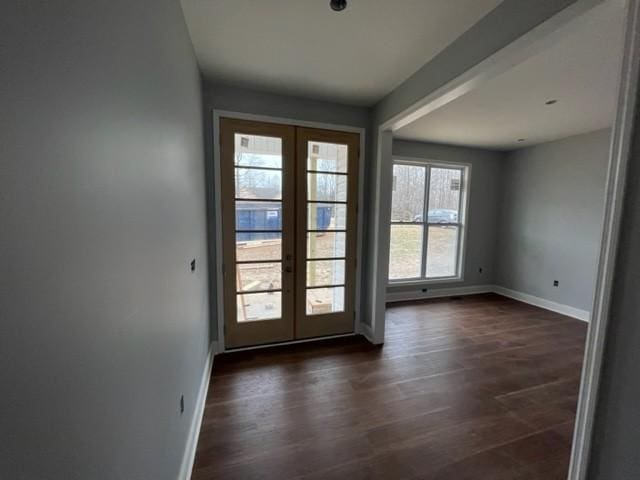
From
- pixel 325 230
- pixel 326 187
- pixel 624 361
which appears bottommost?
pixel 624 361

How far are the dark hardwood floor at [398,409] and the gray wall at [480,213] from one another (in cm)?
184

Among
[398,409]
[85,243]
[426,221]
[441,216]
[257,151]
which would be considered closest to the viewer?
[85,243]

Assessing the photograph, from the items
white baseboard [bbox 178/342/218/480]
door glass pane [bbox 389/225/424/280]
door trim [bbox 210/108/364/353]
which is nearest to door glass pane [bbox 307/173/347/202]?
door trim [bbox 210/108/364/353]

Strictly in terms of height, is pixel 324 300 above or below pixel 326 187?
below

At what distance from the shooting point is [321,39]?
1926 mm

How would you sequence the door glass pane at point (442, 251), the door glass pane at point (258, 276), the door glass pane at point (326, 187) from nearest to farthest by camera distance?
the door glass pane at point (258, 276) < the door glass pane at point (326, 187) < the door glass pane at point (442, 251)

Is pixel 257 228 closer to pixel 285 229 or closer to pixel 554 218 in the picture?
pixel 285 229

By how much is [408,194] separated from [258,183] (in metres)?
2.92

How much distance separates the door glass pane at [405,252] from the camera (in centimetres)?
467

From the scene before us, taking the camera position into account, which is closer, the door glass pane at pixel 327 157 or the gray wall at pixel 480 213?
the door glass pane at pixel 327 157

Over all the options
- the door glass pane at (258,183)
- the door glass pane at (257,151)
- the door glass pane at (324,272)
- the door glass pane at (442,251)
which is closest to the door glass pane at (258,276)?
the door glass pane at (324,272)

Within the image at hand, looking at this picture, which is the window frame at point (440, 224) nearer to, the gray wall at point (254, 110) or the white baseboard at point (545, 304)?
the white baseboard at point (545, 304)

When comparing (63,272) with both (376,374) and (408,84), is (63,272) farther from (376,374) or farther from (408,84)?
(408,84)

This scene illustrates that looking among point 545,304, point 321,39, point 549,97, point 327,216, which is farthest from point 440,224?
point 321,39
